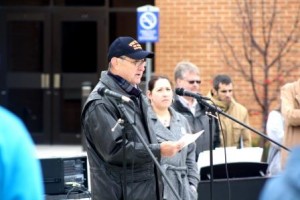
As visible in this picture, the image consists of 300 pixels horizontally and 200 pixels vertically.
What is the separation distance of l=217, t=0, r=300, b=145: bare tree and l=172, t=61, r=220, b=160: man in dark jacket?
18.9ft

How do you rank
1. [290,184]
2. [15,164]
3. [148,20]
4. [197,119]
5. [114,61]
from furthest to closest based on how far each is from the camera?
[148,20], [197,119], [114,61], [15,164], [290,184]

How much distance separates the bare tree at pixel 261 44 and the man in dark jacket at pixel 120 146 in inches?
345

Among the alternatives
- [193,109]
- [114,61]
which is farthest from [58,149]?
[114,61]

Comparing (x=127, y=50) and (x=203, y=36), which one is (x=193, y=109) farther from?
(x=203, y=36)

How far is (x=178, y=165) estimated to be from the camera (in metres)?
6.55

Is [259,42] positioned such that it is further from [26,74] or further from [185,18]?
[26,74]

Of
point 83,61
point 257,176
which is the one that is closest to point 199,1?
point 83,61

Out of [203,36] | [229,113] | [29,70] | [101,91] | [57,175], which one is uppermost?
[101,91]

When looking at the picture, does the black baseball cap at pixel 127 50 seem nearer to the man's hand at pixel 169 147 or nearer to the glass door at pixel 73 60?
the man's hand at pixel 169 147

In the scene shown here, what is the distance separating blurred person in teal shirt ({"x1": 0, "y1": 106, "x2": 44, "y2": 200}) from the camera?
9.02 ft

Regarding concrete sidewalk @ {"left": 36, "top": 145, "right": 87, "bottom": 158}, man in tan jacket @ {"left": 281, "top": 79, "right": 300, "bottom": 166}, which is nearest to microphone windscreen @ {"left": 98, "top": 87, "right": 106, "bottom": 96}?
man in tan jacket @ {"left": 281, "top": 79, "right": 300, "bottom": 166}

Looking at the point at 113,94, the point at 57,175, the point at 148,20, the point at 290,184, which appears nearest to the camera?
the point at 290,184

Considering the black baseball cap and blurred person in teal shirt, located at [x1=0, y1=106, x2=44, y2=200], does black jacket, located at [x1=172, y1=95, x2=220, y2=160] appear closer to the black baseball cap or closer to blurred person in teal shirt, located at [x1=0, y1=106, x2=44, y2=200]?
the black baseball cap

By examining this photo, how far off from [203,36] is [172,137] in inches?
370
